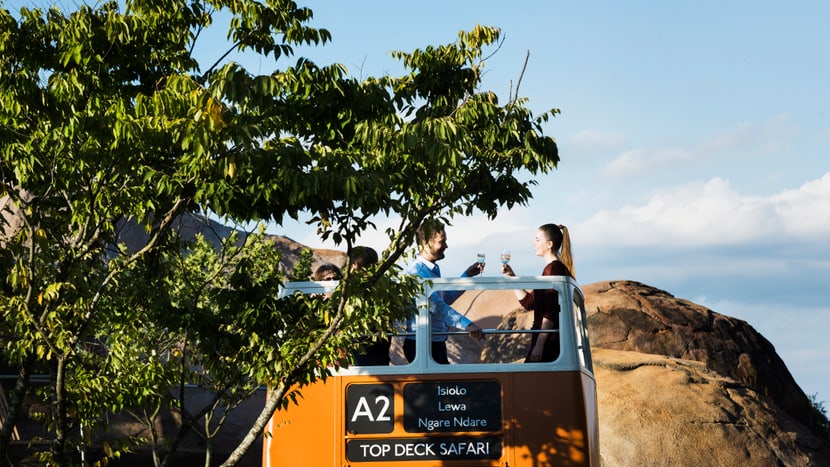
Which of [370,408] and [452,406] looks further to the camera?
[370,408]

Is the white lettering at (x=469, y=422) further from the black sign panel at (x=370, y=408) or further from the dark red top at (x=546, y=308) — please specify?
the dark red top at (x=546, y=308)

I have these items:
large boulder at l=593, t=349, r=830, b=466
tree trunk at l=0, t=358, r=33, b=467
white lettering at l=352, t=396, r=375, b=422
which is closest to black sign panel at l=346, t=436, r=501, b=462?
white lettering at l=352, t=396, r=375, b=422

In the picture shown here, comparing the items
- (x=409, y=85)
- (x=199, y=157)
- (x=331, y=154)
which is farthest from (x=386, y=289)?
(x=409, y=85)

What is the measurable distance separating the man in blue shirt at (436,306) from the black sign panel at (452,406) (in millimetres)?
319

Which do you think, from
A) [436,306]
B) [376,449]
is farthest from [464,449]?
A: [436,306]

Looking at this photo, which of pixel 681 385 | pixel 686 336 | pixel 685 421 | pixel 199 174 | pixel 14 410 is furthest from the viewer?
pixel 686 336

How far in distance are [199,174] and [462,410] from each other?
11.4 feet

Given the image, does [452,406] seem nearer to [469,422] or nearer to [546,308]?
[469,422]

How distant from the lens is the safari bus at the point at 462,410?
9766 mm

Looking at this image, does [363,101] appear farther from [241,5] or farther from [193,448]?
[193,448]

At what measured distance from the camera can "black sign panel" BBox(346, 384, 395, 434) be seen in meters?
9.90

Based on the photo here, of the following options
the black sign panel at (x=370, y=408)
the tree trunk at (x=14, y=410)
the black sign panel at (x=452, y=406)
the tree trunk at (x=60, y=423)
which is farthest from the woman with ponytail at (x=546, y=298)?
the tree trunk at (x=14, y=410)

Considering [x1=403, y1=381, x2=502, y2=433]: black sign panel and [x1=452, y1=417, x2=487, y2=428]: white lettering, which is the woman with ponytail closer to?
[x1=403, y1=381, x2=502, y2=433]: black sign panel

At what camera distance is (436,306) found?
9.91 m
